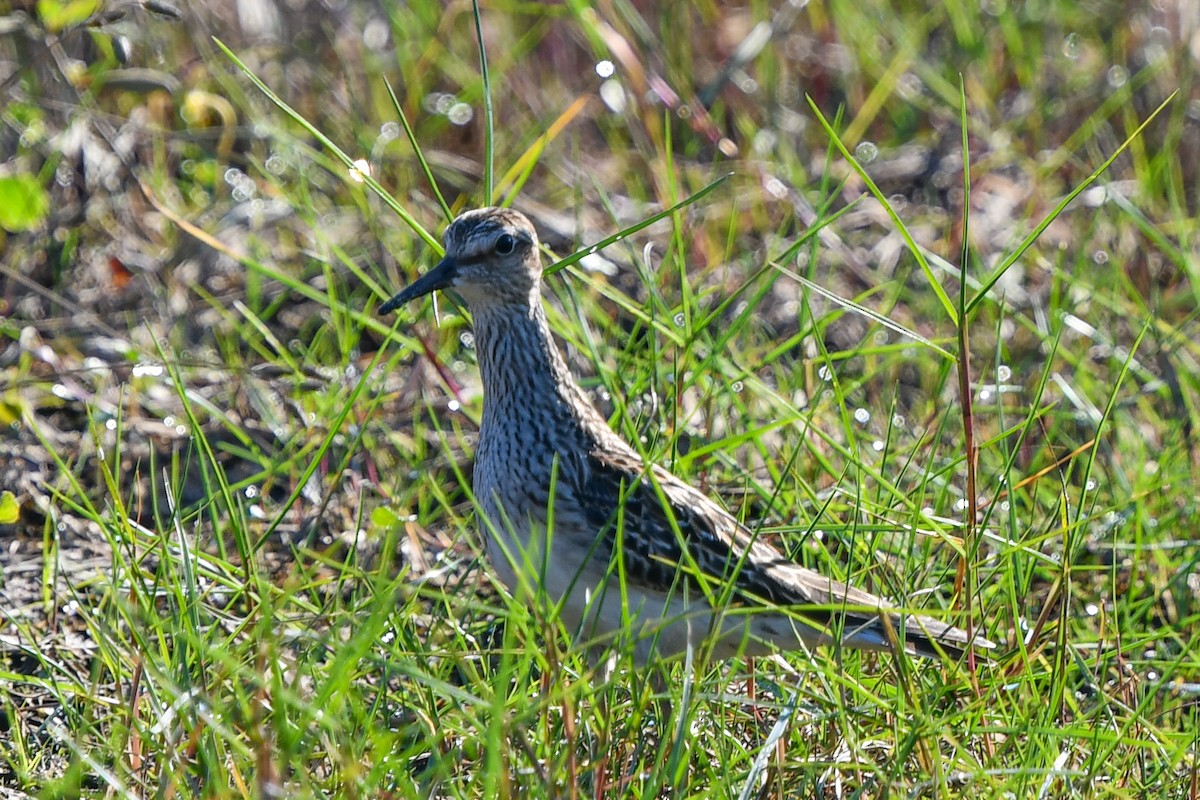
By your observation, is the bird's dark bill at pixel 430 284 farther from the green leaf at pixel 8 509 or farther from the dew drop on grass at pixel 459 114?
the dew drop on grass at pixel 459 114

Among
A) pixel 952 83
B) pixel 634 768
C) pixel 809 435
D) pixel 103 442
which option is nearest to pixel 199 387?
pixel 103 442

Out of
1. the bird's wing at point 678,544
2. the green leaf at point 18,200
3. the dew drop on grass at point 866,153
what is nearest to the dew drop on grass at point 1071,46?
the dew drop on grass at point 866,153

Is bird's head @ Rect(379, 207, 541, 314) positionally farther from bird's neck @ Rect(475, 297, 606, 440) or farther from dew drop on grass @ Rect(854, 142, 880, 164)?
dew drop on grass @ Rect(854, 142, 880, 164)

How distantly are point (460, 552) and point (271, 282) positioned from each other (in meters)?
1.88

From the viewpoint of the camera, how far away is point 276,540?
518 cm

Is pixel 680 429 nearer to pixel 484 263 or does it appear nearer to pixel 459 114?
pixel 484 263

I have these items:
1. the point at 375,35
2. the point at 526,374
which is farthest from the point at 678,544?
the point at 375,35

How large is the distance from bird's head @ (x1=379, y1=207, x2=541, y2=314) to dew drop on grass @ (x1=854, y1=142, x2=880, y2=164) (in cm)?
345

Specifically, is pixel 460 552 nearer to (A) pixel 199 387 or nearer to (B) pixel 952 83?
(A) pixel 199 387

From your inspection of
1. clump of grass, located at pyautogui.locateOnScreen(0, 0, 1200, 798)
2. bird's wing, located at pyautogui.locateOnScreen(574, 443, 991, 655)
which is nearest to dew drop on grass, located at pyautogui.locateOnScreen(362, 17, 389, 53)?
clump of grass, located at pyautogui.locateOnScreen(0, 0, 1200, 798)

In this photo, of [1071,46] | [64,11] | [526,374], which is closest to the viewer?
[526,374]

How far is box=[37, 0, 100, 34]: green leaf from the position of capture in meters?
5.67

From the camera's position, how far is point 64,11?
18.8ft

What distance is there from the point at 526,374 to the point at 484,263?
33 centimetres
